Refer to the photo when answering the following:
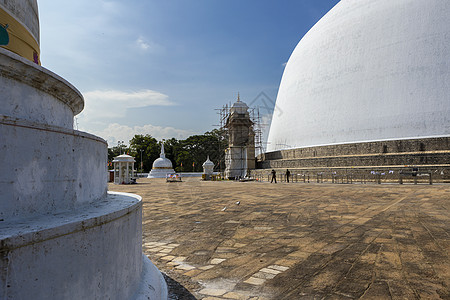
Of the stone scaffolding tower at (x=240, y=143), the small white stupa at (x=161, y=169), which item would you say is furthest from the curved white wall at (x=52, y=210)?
the small white stupa at (x=161, y=169)

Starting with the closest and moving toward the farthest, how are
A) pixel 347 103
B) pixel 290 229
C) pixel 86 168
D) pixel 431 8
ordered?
1. pixel 86 168
2. pixel 290 229
3. pixel 431 8
4. pixel 347 103

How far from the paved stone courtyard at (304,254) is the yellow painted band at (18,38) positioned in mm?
2740

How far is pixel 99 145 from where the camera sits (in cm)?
226

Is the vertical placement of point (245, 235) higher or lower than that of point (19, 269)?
lower

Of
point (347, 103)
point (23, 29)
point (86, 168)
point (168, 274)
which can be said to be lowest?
point (168, 274)

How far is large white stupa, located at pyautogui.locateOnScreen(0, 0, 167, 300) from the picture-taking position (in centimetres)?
135

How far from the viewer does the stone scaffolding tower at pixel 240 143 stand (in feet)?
102

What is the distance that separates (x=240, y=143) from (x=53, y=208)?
1192 inches

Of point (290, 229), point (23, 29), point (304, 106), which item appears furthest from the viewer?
point (304, 106)

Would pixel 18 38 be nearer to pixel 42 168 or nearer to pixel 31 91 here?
pixel 31 91

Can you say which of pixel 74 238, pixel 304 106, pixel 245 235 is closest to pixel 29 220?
pixel 74 238

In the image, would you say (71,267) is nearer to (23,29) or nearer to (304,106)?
(23,29)

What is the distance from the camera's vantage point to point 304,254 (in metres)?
3.91

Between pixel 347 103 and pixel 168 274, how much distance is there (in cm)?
2358
